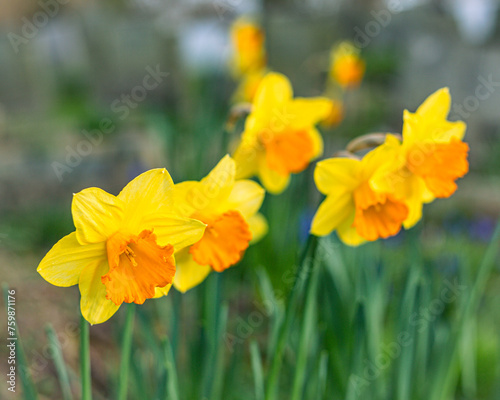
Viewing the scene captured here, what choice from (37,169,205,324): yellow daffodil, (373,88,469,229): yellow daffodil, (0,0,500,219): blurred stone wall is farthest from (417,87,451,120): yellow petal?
(0,0,500,219): blurred stone wall

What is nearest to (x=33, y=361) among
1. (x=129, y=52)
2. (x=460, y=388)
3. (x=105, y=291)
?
(x=105, y=291)

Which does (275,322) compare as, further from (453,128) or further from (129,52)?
(129,52)

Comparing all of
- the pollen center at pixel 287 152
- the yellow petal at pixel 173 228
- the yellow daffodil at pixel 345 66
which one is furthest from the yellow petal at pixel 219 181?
the yellow daffodil at pixel 345 66

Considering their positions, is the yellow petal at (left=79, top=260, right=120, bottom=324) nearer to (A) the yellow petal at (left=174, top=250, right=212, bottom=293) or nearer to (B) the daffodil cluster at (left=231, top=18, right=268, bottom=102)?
(A) the yellow petal at (left=174, top=250, right=212, bottom=293)

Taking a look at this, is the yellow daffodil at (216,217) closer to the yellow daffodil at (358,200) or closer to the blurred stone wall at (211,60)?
the yellow daffodil at (358,200)

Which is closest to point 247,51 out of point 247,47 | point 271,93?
point 247,47

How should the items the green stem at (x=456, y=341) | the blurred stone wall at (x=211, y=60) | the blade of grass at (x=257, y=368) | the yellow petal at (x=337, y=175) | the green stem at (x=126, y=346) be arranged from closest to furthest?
the green stem at (x=126, y=346) < the yellow petal at (x=337, y=175) < the blade of grass at (x=257, y=368) < the green stem at (x=456, y=341) < the blurred stone wall at (x=211, y=60)

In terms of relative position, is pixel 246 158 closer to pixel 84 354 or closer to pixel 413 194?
pixel 413 194

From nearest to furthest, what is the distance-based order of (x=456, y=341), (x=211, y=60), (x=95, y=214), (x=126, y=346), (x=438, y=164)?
(x=95, y=214) < (x=126, y=346) < (x=438, y=164) < (x=456, y=341) < (x=211, y=60)
